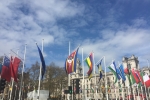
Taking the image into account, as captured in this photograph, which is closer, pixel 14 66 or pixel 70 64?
pixel 70 64

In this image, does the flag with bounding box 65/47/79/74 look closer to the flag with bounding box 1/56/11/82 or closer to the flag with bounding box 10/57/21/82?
the flag with bounding box 10/57/21/82

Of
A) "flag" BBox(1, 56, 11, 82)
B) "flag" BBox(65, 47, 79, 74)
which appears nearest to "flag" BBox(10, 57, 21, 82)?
"flag" BBox(1, 56, 11, 82)

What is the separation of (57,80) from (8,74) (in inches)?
1547

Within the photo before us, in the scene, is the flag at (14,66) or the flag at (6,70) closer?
the flag at (6,70)

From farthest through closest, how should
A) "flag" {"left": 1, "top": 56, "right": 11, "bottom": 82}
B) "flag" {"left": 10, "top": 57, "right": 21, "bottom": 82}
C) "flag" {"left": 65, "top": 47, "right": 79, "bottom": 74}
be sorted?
"flag" {"left": 10, "top": 57, "right": 21, "bottom": 82} → "flag" {"left": 1, "top": 56, "right": 11, "bottom": 82} → "flag" {"left": 65, "top": 47, "right": 79, "bottom": 74}

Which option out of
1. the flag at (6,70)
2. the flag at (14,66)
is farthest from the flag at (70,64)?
the flag at (6,70)

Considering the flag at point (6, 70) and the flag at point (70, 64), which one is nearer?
the flag at point (70, 64)

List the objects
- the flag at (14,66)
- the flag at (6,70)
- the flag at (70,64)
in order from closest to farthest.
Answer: the flag at (70,64) → the flag at (6,70) → the flag at (14,66)

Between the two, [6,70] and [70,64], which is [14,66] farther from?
[70,64]

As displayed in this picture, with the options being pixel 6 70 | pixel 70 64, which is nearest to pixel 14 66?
pixel 6 70

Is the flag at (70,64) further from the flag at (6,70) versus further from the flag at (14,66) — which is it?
the flag at (6,70)

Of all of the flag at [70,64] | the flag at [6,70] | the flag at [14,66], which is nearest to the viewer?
the flag at [70,64]

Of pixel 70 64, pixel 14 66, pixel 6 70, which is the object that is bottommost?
pixel 6 70

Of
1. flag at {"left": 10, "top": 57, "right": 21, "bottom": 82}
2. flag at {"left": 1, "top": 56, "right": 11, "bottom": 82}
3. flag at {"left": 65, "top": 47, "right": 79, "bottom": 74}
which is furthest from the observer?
flag at {"left": 10, "top": 57, "right": 21, "bottom": 82}
